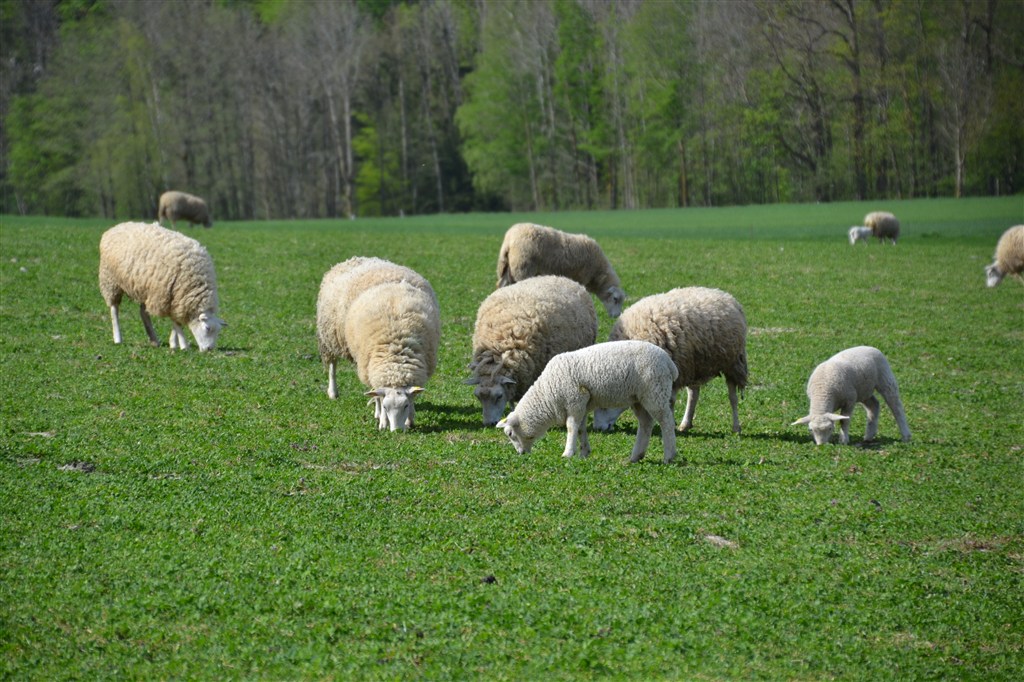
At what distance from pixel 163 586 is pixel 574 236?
17356mm

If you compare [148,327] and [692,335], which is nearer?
[692,335]

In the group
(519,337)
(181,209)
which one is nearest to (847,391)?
(519,337)

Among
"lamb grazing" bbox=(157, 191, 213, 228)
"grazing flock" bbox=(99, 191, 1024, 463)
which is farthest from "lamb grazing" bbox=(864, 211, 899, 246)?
"grazing flock" bbox=(99, 191, 1024, 463)

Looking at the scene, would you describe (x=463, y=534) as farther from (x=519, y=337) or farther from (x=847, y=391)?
(x=847, y=391)

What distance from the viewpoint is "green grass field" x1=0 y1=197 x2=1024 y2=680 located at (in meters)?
6.61

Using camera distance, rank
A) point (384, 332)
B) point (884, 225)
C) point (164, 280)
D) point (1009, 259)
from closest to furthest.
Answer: point (384, 332)
point (164, 280)
point (1009, 259)
point (884, 225)

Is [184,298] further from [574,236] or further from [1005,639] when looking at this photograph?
[1005,639]

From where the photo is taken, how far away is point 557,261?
22.8m

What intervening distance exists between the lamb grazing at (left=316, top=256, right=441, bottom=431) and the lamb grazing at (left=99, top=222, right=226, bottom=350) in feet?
9.58

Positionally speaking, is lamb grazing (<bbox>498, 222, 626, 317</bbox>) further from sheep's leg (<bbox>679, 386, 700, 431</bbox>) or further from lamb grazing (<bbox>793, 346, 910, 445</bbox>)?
lamb grazing (<bbox>793, 346, 910, 445</bbox>)

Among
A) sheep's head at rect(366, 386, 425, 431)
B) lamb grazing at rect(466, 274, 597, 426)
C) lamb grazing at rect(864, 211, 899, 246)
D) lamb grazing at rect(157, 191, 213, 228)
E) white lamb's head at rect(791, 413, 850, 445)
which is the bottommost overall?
white lamb's head at rect(791, 413, 850, 445)

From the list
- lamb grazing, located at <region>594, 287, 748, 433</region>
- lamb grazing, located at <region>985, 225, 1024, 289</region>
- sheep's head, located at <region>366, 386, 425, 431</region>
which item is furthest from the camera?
lamb grazing, located at <region>985, 225, 1024, 289</region>

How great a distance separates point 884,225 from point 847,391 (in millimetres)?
27987

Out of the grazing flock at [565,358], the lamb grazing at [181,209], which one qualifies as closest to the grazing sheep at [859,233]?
the lamb grazing at [181,209]
